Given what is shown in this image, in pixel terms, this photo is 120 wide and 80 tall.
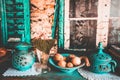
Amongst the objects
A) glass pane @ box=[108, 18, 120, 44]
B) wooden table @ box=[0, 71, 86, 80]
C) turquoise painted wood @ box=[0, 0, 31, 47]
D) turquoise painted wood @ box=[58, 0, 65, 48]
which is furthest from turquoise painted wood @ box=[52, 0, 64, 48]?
glass pane @ box=[108, 18, 120, 44]

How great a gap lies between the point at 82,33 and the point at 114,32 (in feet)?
1.06

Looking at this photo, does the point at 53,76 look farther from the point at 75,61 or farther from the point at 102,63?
the point at 102,63

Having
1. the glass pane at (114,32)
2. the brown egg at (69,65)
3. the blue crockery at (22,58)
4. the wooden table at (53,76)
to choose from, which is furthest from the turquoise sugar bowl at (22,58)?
the glass pane at (114,32)

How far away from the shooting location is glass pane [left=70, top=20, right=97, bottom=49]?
7.21 feet

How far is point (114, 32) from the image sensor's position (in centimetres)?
222

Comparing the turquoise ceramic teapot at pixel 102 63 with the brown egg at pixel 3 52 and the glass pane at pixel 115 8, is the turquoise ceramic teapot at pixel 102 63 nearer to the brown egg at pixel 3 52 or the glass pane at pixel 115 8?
the glass pane at pixel 115 8

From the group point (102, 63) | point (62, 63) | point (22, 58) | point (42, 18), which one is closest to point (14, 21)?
point (42, 18)

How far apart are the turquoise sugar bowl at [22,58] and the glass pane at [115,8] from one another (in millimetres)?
886

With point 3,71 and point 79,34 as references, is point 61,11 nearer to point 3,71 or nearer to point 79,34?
point 79,34

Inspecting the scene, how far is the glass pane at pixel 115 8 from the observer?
217 cm

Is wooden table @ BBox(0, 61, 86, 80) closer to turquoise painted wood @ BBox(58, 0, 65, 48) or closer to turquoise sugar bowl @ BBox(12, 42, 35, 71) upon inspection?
turquoise sugar bowl @ BBox(12, 42, 35, 71)

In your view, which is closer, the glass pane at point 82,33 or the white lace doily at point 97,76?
the white lace doily at point 97,76

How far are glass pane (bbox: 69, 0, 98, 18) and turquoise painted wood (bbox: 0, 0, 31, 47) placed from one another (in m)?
0.44

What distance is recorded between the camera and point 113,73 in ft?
6.40
